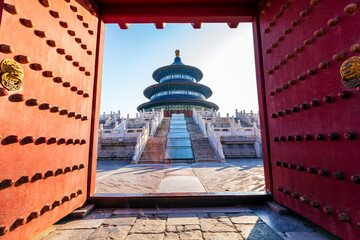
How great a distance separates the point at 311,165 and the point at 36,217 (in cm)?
268

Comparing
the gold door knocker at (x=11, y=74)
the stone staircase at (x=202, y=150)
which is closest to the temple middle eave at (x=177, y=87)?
the stone staircase at (x=202, y=150)

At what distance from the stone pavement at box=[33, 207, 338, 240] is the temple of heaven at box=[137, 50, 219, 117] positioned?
24.3 meters

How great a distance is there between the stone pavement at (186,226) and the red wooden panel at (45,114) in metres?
0.31

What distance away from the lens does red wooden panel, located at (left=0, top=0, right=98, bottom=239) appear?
1308mm

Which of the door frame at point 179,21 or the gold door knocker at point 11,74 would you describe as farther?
the door frame at point 179,21

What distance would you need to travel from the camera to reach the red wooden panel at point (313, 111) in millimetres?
1293

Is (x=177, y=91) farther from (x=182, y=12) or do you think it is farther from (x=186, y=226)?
(x=186, y=226)

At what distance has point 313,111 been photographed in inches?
63.9

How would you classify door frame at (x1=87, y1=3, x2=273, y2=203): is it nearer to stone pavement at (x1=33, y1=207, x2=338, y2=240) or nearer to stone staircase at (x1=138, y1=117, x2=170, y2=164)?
stone pavement at (x1=33, y1=207, x2=338, y2=240)

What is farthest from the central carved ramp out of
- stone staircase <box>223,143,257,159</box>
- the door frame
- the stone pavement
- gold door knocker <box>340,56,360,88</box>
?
gold door knocker <box>340,56,360,88</box>

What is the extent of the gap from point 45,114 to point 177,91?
95.7 ft

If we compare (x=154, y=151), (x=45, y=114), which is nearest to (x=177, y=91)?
(x=154, y=151)

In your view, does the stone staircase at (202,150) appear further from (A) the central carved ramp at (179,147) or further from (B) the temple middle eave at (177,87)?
(B) the temple middle eave at (177,87)

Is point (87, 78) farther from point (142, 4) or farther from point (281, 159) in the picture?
point (281, 159)
